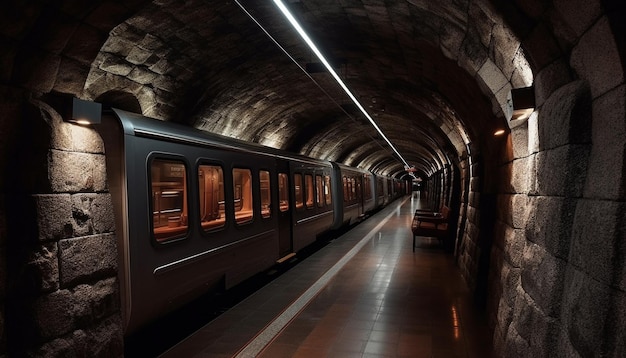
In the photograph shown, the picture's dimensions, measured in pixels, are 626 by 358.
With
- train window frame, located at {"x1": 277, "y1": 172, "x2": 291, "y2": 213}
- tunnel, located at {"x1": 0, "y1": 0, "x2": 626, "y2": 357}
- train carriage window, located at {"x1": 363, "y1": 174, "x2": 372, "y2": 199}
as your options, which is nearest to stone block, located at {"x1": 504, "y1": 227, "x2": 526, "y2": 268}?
tunnel, located at {"x1": 0, "y1": 0, "x2": 626, "y2": 357}

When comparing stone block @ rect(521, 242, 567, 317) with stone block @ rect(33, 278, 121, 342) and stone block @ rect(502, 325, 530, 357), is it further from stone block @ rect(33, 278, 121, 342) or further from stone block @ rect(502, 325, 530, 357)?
stone block @ rect(33, 278, 121, 342)

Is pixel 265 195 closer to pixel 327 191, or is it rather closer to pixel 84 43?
pixel 84 43

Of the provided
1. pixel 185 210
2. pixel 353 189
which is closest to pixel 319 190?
pixel 353 189

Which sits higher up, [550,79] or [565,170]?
[550,79]

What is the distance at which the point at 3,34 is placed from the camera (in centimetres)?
288

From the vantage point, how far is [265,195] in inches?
308

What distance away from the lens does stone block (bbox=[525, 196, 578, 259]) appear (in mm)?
2861

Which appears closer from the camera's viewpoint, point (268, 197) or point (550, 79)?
point (550, 79)

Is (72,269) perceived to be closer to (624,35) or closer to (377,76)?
(624,35)

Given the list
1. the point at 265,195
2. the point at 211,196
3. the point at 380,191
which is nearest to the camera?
the point at 211,196

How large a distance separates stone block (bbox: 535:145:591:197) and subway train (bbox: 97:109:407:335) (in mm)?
3728

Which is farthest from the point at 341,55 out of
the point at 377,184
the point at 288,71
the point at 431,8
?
the point at 377,184

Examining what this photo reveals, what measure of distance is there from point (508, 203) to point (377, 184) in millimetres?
20622

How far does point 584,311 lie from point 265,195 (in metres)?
5.97
